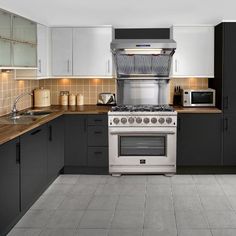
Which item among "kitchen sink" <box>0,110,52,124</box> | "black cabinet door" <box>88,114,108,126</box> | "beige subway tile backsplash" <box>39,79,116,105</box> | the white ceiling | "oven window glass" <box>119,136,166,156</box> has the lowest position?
"oven window glass" <box>119,136,166,156</box>

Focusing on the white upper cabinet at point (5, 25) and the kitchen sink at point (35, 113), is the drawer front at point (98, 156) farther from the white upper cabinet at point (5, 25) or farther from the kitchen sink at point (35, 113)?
the white upper cabinet at point (5, 25)

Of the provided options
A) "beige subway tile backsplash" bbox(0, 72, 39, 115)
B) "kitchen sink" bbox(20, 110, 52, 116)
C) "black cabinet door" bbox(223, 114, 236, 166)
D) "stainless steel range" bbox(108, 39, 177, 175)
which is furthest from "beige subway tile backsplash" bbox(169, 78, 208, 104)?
"beige subway tile backsplash" bbox(0, 72, 39, 115)

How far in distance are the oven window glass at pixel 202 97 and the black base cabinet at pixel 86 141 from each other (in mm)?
1354

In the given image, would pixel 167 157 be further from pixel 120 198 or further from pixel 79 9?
pixel 79 9

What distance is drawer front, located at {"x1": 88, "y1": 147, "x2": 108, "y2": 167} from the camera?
622cm

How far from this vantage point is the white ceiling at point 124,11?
497 centimetres

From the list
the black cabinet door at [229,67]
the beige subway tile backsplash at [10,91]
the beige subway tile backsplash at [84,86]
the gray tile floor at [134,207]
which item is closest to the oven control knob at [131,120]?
the gray tile floor at [134,207]

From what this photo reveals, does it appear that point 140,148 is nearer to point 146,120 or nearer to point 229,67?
point 146,120

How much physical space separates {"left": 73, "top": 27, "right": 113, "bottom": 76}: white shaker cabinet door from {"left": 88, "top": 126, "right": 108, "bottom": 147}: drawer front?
840 mm

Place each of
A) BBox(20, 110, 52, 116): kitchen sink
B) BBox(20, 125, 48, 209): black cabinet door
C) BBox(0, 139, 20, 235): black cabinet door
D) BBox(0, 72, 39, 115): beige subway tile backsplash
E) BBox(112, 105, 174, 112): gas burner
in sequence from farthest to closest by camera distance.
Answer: BBox(112, 105, 174, 112): gas burner, BBox(20, 110, 52, 116): kitchen sink, BBox(0, 72, 39, 115): beige subway tile backsplash, BBox(20, 125, 48, 209): black cabinet door, BBox(0, 139, 20, 235): black cabinet door

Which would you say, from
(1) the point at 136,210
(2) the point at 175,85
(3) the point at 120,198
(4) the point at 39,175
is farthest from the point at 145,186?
(2) the point at 175,85

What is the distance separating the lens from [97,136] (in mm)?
6199

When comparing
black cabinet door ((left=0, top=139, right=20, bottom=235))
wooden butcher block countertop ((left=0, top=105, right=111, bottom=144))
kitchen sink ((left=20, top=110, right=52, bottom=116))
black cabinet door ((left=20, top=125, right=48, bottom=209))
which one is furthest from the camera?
kitchen sink ((left=20, top=110, right=52, bottom=116))

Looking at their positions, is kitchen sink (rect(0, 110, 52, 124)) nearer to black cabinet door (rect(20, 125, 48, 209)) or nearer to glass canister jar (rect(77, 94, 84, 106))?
black cabinet door (rect(20, 125, 48, 209))
